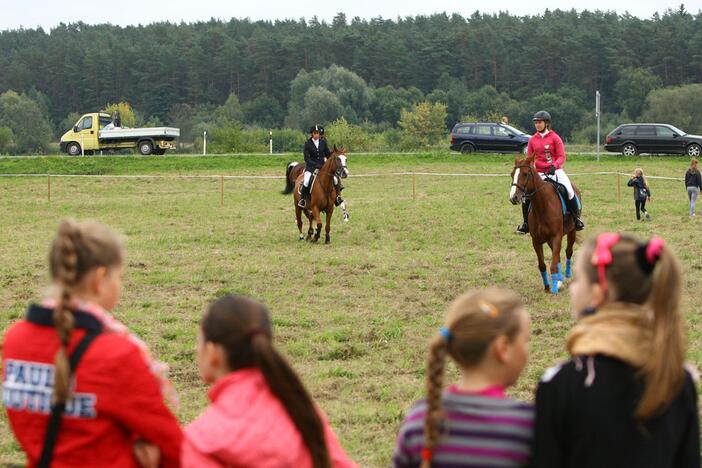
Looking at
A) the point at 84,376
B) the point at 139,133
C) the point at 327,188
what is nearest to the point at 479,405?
the point at 84,376

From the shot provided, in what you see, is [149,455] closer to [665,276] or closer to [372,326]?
[665,276]

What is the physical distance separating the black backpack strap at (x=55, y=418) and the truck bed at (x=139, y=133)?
4107 cm

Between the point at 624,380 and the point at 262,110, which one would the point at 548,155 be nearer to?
the point at 624,380

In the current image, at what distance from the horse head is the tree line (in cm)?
6835

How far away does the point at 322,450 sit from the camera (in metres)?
3.13

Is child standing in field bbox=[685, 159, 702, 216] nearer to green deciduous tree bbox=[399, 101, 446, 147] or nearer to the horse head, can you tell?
the horse head

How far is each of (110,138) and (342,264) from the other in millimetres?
31195

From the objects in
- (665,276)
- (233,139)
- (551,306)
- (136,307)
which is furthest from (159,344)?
(233,139)

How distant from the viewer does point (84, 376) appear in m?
3.06

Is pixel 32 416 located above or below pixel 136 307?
above

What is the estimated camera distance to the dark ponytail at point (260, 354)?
119 inches

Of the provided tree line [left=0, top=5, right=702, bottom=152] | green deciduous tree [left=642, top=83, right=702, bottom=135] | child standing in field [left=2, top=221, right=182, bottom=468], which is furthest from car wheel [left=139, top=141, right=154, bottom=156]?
child standing in field [left=2, top=221, right=182, bottom=468]

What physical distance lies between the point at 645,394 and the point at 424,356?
6596 millimetres

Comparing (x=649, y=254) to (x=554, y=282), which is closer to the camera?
(x=649, y=254)
